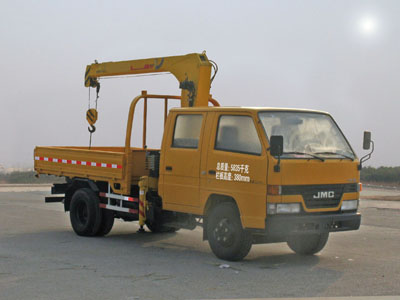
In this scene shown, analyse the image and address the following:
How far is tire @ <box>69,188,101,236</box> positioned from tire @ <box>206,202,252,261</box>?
3255mm

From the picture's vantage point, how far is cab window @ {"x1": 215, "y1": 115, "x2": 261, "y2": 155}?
33.2 feet

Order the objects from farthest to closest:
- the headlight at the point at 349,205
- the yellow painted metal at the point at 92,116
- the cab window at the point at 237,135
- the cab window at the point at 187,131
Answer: the yellow painted metal at the point at 92,116 → the cab window at the point at 187,131 → the headlight at the point at 349,205 → the cab window at the point at 237,135

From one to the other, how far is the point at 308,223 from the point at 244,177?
3.76 ft

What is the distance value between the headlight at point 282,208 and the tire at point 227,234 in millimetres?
619

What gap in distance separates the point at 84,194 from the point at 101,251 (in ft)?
7.16

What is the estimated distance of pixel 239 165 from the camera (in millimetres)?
10117

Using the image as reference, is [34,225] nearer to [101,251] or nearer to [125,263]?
[101,251]

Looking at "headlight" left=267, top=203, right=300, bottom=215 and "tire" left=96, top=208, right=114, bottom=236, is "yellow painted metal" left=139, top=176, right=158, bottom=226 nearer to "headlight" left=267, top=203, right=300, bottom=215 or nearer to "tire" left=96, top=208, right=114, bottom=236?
"tire" left=96, top=208, right=114, bottom=236

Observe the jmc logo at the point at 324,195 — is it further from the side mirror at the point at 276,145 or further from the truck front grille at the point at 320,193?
the side mirror at the point at 276,145

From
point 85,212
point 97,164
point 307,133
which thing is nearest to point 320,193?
point 307,133

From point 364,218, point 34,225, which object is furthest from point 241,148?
point 364,218

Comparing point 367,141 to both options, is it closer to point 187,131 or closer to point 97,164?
point 187,131

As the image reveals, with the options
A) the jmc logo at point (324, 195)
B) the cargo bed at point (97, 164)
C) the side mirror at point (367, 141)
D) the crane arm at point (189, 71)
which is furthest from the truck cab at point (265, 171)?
the crane arm at point (189, 71)

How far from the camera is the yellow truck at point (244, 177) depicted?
9828mm
